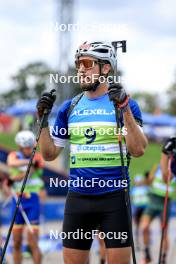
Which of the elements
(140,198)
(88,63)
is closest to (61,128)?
(88,63)

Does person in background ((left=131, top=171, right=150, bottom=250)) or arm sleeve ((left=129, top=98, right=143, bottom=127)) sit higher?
arm sleeve ((left=129, top=98, right=143, bottom=127))

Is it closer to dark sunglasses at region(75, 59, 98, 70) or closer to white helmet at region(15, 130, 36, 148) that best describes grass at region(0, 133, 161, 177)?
white helmet at region(15, 130, 36, 148)

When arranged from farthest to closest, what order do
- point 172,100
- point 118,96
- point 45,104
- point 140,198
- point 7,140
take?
1. point 172,100
2. point 7,140
3. point 140,198
4. point 45,104
5. point 118,96

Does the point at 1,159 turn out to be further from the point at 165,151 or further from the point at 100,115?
the point at 100,115

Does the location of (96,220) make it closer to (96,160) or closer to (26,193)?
(96,160)

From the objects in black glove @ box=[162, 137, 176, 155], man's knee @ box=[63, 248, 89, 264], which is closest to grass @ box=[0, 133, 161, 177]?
black glove @ box=[162, 137, 176, 155]

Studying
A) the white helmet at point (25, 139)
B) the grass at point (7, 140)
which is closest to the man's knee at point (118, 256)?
the white helmet at point (25, 139)

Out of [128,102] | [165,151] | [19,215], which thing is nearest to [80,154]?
[128,102]

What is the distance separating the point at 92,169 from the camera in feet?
13.8

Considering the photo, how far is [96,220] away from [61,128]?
78 centimetres

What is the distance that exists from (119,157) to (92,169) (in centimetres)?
21

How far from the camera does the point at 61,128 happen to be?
4504 mm

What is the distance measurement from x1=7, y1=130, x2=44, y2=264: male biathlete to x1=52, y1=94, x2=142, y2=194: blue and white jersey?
303 cm

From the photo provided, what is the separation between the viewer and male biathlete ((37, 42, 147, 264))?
4090 millimetres
